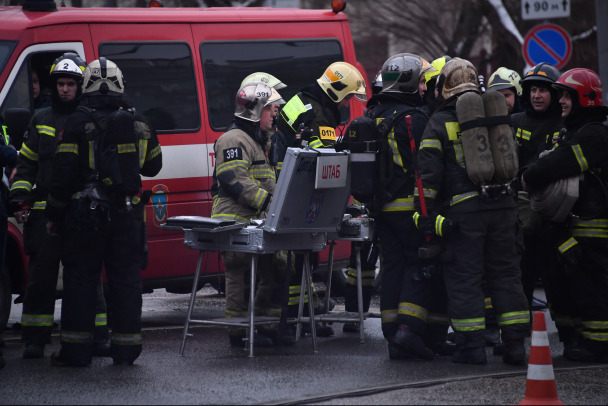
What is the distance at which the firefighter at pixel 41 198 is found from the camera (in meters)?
A: 7.88

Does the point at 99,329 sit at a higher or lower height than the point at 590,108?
lower

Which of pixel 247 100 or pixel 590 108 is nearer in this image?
pixel 590 108

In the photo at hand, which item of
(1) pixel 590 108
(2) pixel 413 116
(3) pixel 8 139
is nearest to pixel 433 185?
(2) pixel 413 116

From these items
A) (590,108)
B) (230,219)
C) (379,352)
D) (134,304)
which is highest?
(590,108)

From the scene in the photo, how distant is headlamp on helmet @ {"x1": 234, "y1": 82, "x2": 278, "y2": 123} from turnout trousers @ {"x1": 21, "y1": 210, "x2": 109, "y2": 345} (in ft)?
5.50

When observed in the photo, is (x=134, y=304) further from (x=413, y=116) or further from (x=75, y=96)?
(x=413, y=116)

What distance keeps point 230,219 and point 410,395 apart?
2127 millimetres

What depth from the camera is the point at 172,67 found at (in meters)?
9.90

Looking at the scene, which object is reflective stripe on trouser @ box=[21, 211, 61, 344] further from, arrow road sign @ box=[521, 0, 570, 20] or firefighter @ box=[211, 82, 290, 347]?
arrow road sign @ box=[521, 0, 570, 20]

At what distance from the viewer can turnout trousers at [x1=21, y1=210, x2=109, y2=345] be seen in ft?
26.4

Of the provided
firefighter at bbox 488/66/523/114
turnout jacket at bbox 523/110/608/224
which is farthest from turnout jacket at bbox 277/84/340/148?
turnout jacket at bbox 523/110/608/224

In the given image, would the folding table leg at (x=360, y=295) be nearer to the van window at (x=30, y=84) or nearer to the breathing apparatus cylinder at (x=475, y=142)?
the breathing apparatus cylinder at (x=475, y=142)

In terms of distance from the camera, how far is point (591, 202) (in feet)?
26.4

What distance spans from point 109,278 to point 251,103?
70.2 inches
